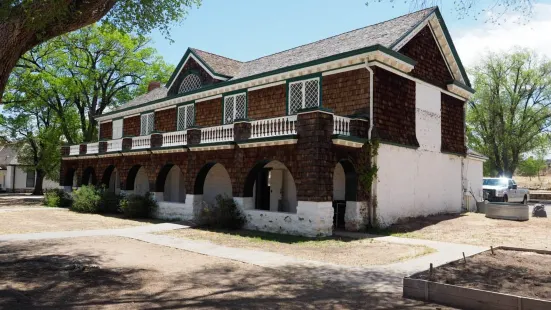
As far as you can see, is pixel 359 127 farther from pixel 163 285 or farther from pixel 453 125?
pixel 163 285

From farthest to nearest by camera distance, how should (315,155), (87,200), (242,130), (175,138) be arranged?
(87,200)
(175,138)
(242,130)
(315,155)

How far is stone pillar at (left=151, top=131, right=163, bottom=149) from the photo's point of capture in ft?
69.4

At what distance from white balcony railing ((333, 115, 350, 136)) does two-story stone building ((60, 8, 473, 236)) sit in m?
0.06

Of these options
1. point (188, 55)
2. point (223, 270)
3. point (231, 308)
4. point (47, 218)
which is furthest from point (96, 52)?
point (231, 308)

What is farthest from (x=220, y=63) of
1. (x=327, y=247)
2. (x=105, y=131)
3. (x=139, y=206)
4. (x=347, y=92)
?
(x=327, y=247)

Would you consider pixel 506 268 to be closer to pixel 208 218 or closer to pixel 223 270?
pixel 223 270

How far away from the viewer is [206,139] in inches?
732

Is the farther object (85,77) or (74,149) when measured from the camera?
(85,77)

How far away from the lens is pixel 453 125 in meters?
20.8

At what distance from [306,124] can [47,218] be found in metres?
13.4

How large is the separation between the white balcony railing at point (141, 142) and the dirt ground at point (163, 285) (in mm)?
11865

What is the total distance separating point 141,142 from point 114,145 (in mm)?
3241

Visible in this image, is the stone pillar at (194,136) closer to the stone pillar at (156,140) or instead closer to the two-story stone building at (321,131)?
the two-story stone building at (321,131)

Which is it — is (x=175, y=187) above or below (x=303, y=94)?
below
